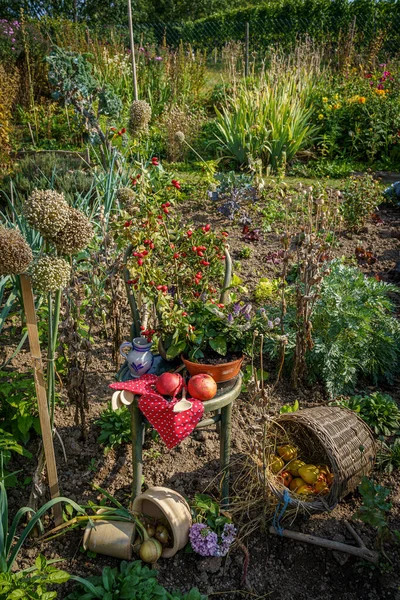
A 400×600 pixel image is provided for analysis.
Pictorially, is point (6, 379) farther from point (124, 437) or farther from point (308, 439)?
point (308, 439)

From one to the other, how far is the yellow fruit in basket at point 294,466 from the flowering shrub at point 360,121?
18.6 ft

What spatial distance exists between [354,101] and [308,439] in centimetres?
642

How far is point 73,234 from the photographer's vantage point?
186 centimetres

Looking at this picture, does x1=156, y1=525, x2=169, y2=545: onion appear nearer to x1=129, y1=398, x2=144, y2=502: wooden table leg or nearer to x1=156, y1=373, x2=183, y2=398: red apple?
x1=129, y1=398, x2=144, y2=502: wooden table leg

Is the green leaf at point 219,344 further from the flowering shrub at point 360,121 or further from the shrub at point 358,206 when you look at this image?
the flowering shrub at point 360,121

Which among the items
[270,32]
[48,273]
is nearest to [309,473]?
[48,273]

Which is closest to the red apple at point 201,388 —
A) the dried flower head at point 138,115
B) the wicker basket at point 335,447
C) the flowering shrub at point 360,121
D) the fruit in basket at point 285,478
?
the wicker basket at point 335,447

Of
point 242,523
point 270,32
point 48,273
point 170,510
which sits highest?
point 270,32

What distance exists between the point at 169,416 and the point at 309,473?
32.8 inches

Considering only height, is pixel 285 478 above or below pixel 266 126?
below

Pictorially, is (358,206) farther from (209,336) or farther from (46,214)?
Result: (46,214)

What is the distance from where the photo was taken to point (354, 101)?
7.80 meters

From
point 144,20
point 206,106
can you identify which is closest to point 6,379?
point 206,106

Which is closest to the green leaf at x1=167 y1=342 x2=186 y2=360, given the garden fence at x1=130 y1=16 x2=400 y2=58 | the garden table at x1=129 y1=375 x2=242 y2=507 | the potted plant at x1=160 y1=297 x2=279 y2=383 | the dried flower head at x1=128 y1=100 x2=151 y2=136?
the potted plant at x1=160 y1=297 x2=279 y2=383
